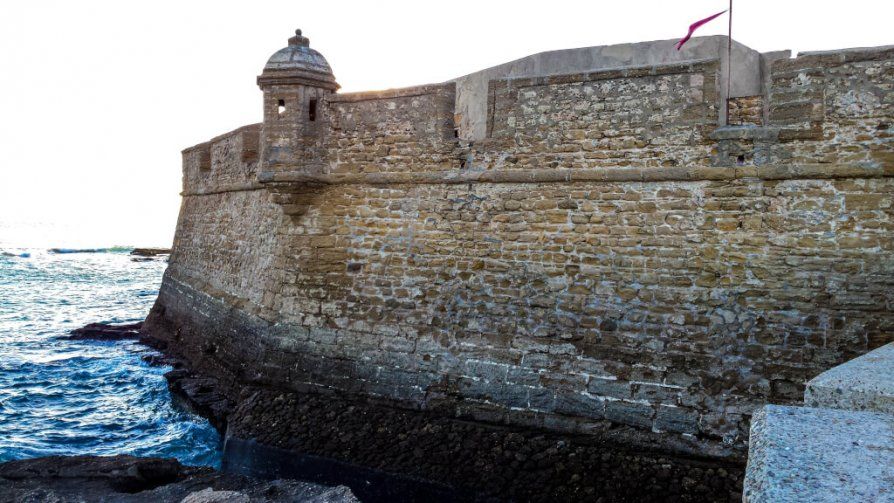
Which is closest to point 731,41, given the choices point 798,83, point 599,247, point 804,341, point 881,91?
point 798,83

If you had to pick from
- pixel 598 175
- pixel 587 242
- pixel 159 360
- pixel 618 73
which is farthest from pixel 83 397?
pixel 618 73

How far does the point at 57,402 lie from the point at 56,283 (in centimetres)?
2729

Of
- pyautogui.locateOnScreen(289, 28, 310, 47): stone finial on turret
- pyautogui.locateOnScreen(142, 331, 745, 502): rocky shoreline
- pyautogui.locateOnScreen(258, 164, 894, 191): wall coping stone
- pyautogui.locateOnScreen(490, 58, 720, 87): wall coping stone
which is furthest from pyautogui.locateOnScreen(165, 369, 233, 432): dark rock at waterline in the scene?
pyautogui.locateOnScreen(490, 58, 720, 87): wall coping stone

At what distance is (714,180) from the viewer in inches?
244

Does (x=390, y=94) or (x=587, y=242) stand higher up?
(x=390, y=94)

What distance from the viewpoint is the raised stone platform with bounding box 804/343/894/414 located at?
8.66ft

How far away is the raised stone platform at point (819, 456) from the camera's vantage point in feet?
6.01

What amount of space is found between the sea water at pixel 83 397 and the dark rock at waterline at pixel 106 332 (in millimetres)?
426

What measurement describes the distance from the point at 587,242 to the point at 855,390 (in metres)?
4.17

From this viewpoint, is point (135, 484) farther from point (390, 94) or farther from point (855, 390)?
point (855, 390)

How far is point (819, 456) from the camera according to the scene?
81.0 inches

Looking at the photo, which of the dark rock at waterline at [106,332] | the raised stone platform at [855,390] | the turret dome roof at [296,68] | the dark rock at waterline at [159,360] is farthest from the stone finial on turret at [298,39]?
the dark rock at waterline at [106,332]

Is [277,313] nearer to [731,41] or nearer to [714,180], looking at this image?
[714,180]

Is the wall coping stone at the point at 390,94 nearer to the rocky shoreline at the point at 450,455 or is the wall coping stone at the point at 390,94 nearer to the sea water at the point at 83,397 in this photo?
the rocky shoreline at the point at 450,455
